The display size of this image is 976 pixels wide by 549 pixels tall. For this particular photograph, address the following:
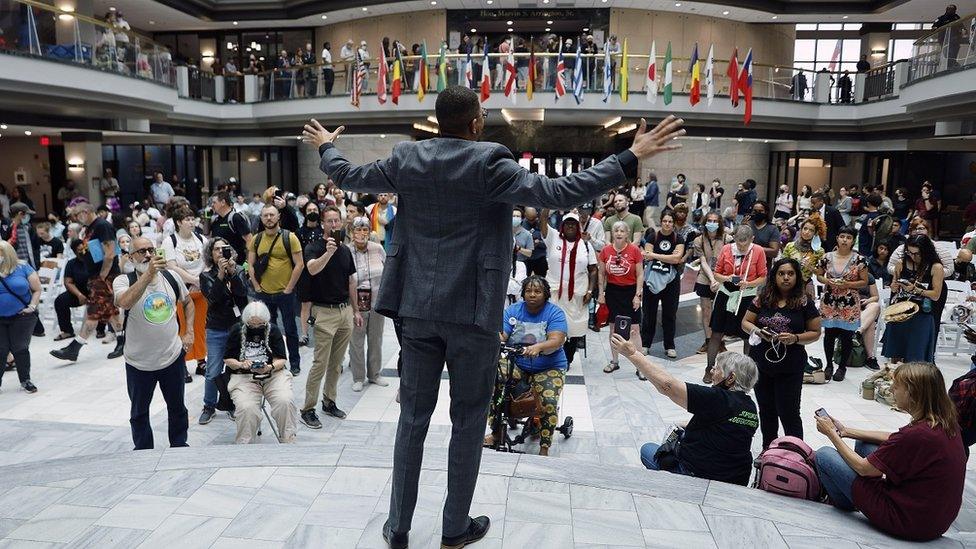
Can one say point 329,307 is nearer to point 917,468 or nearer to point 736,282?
point 736,282

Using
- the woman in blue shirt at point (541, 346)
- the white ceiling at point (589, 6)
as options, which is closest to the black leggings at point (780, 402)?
the woman in blue shirt at point (541, 346)

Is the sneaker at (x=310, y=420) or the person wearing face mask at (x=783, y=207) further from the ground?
the person wearing face mask at (x=783, y=207)

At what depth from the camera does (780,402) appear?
567 cm

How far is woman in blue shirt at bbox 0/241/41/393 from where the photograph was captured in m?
7.51

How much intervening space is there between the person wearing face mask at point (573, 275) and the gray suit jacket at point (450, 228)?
5.56m

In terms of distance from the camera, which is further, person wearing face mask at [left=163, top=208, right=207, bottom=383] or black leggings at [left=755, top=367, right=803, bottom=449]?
person wearing face mask at [left=163, top=208, right=207, bottom=383]

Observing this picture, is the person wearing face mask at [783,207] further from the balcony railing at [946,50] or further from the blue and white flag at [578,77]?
the blue and white flag at [578,77]

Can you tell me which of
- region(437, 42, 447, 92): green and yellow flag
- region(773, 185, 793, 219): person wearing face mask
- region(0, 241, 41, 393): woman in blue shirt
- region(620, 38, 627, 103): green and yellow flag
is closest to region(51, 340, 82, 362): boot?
region(0, 241, 41, 393): woman in blue shirt

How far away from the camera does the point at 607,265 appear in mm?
8414

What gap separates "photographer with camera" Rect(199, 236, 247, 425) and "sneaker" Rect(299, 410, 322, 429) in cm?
90

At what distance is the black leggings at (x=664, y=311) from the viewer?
30.3ft

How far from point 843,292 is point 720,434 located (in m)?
4.65

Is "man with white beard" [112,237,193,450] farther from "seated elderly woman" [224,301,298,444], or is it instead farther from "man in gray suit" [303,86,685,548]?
"man in gray suit" [303,86,685,548]

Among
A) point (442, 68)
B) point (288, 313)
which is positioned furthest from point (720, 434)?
point (442, 68)
